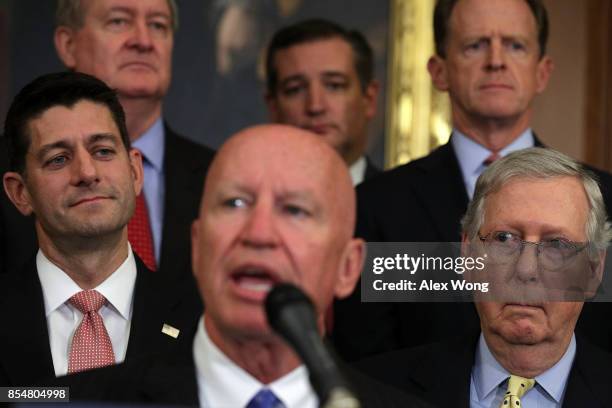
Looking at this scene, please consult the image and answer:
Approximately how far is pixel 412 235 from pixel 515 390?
2.91 ft

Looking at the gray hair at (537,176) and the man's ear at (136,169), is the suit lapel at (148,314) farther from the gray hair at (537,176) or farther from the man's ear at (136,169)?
the gray hair at (537,176)

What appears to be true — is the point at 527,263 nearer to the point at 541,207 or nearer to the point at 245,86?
the point at 541,207

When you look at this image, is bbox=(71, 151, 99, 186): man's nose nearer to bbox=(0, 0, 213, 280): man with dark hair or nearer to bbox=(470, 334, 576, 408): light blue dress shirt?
bbox=(0, 0, 213, 280): man with dark hair

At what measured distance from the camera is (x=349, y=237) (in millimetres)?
3039

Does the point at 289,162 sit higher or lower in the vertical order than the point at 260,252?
higher

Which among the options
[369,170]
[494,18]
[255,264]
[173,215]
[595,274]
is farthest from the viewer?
[369,170]

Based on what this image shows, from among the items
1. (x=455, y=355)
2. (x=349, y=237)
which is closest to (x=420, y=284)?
(x=455, y=355)

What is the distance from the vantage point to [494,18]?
4746mm

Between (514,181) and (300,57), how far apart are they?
203 cm

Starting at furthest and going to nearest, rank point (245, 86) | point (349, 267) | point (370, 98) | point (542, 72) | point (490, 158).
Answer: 1. point (245, 86)
2. point (370, 98)
3. point (542, 72)
4. point (490, 158)
5. point (349, 267)

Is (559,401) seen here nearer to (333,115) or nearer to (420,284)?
(420,284)

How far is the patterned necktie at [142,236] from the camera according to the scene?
173 inches

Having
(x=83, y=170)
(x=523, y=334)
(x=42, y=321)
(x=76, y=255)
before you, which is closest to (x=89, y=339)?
(x=42, y=321)

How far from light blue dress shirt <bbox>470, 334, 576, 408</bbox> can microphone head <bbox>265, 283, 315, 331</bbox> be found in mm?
1305
